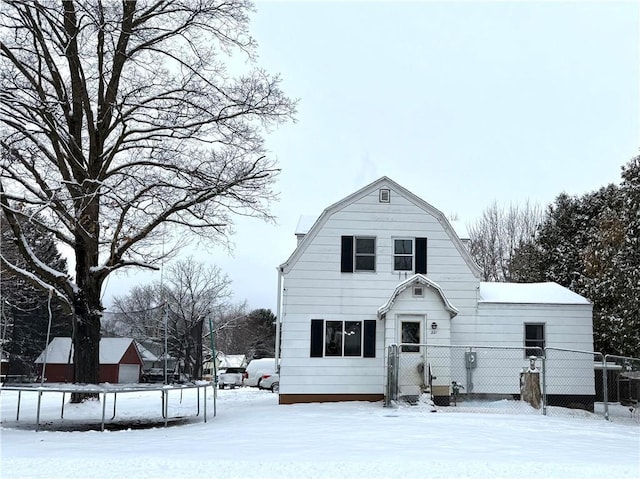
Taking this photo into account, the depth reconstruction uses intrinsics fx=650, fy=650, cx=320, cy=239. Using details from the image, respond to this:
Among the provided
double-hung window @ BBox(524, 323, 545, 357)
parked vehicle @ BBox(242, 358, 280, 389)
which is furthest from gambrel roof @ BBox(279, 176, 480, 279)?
parked vehicle @ BBox(242, 358, 280, 389)

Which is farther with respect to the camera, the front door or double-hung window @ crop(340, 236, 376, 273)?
double-hung window @ crop(340, 236, 376, 273)

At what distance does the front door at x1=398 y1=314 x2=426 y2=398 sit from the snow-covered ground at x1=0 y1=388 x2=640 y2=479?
1467 mm

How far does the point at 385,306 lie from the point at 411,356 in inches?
64.4

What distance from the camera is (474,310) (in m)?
20.3

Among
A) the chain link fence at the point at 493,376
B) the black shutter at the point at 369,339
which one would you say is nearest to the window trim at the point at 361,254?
the black shutter at the point at 369,339

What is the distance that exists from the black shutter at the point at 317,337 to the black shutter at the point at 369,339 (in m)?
1.33

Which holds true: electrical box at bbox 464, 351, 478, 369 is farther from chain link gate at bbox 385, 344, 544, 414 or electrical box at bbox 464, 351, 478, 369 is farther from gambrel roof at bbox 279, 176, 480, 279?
gambrel roof at bbox 279, 176, 480, 279

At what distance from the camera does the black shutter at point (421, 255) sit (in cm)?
2042

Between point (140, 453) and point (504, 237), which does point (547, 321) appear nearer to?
point (140, 453)

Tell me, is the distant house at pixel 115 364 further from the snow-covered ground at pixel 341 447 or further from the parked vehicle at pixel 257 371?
the snow-covered ground at pixel 341 447

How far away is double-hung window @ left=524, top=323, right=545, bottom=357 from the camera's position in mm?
20219

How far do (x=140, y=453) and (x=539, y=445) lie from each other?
659 centimetres

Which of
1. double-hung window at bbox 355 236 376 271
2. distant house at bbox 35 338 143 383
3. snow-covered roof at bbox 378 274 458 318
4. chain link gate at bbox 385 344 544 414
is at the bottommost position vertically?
distant house at bbox 35 338 143 383

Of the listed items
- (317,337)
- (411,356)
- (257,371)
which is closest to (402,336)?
(411,356)
